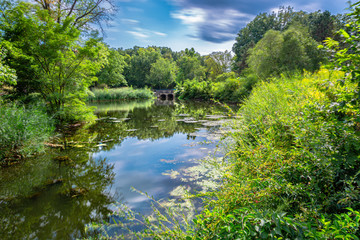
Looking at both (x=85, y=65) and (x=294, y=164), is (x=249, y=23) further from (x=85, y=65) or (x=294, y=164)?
(x=294, y=164)

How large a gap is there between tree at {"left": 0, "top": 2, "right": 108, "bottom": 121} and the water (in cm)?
259

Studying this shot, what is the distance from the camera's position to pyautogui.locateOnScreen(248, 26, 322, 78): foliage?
18.0m

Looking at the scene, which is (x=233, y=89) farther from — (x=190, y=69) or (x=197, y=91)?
(x=190, y=69)

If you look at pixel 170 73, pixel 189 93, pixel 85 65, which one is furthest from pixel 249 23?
pixel 85 65

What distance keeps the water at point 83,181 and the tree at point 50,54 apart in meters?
2.59

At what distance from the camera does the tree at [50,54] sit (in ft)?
24.0

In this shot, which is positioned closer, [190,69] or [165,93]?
Result: [165,93]

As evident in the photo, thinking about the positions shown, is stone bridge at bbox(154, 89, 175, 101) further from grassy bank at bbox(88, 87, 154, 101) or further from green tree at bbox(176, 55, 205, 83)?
green tree at bbox(176, 55, 205, 83)

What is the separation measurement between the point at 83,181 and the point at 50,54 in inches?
247

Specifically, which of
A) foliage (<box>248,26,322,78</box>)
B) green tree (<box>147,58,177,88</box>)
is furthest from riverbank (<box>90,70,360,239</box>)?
green tree (<box>147,58,177,88</box>)

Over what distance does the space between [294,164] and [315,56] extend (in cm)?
2272

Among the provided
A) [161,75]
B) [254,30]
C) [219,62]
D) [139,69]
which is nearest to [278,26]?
[254,30]

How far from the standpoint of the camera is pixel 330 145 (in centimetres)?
182

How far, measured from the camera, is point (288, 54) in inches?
727
